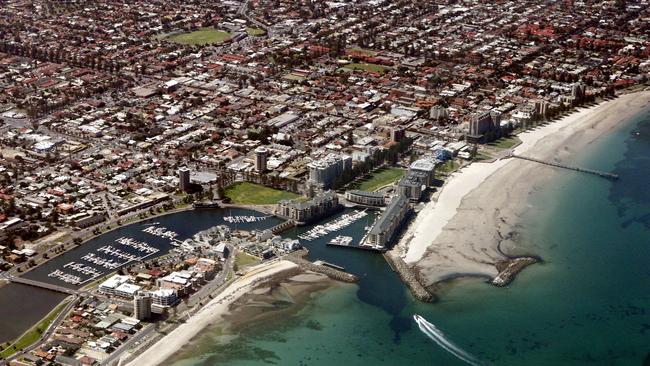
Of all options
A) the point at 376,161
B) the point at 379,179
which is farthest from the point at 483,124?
the point at 379,179

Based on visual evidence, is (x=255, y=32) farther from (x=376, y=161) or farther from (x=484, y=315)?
(x=484, y=315)

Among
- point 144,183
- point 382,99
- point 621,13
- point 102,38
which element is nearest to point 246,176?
point 144,183

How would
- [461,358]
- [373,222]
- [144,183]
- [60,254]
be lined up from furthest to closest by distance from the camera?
[144,183] → [373,222] → [60,254] → [461,358]

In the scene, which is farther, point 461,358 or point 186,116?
point 186,116

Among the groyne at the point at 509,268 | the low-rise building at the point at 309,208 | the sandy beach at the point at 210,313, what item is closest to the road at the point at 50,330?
the sandy beach at the point at 210,313

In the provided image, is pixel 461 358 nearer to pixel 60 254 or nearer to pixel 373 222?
pixel 373 222

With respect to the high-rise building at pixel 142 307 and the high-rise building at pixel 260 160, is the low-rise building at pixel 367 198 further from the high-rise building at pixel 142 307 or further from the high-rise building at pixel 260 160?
the high-rise building at pixel 142 307
